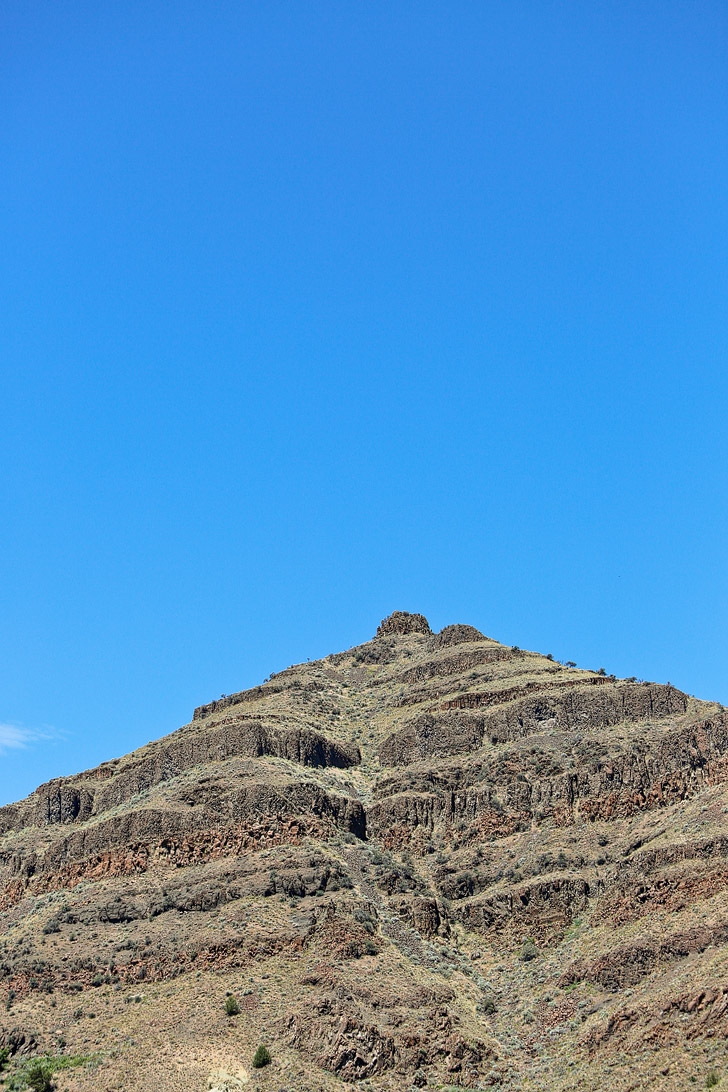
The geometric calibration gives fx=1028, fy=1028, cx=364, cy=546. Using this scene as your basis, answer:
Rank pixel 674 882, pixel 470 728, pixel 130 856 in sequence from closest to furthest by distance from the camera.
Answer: pixel 674 882 → pixel 130 856 → pixel 470 728

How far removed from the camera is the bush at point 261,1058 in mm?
55263

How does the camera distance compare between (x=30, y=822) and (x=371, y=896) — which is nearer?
(x=371, y=896)

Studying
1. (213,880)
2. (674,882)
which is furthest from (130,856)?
(674,882)

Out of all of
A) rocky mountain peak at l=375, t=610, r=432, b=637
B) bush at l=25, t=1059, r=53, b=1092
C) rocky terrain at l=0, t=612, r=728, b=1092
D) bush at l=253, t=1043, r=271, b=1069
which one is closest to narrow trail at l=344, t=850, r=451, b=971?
rocky terrain at l=0, t=612, r=728, b=1092

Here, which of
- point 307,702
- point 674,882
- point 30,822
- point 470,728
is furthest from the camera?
point 307,702

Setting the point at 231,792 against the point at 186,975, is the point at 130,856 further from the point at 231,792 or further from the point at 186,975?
the point at 186,975

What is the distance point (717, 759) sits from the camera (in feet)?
240

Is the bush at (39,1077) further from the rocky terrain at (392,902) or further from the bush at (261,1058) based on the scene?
the bush at (261,1058)

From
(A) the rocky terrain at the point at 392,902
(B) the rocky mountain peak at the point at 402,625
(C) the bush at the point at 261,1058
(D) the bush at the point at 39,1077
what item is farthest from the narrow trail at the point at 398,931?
(B) the rocky mountain peak at the point at 402,625

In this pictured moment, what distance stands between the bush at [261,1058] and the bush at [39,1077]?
11.1 metres

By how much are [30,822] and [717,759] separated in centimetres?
6192

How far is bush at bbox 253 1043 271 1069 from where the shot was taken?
181ft

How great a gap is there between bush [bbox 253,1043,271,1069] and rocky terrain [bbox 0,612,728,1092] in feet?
1.07

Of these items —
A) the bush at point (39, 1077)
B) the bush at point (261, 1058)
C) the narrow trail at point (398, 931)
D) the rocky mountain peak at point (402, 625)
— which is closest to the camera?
the bush at point (39, 1077)
